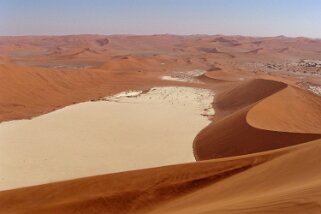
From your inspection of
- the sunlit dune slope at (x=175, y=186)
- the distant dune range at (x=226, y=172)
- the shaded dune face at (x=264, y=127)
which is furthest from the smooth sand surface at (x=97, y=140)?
the sunlit dune slope at (x=175, y=186)

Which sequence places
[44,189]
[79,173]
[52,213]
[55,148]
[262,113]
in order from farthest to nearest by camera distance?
[262,113] → [55,148] → [79,173] → [44,189] → [52,213]

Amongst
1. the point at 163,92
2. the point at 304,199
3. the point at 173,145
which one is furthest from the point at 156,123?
the point at 304,199

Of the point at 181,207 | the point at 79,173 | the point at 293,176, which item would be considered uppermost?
the point at 293,176

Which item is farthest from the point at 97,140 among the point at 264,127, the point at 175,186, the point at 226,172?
the point at 226,172

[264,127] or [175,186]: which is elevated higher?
[264,127]

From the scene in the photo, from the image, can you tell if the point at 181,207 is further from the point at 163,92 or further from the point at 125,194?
the point at 163,92

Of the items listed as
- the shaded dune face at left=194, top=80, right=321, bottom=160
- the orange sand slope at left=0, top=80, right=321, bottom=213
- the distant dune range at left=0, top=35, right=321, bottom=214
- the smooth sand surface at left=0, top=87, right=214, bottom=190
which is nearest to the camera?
the distant dune range at left=0, top=35, right=321, bottom=214

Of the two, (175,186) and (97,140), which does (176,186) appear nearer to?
(175,186)

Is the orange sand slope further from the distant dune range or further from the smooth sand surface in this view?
the smooth sand surface

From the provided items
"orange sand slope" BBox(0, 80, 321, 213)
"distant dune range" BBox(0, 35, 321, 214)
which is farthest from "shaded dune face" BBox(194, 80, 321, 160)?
"orange sand slope" BBox(0, 80, 321, 213)
